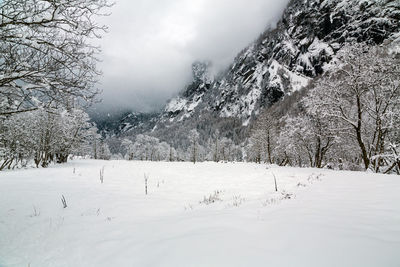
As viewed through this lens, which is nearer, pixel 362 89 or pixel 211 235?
pixel 211 235

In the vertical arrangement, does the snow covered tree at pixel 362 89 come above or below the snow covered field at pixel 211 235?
above

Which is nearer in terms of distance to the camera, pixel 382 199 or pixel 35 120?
pixel 382 199

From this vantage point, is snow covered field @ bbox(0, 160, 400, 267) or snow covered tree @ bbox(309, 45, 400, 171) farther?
snow covered tree @ bbox(309, 45, 400, 171)

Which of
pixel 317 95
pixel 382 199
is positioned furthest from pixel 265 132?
pixel 382 199

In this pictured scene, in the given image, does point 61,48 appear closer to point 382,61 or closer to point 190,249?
point 190,249

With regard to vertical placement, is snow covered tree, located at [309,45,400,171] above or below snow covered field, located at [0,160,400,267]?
above

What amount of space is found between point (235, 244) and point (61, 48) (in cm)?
518

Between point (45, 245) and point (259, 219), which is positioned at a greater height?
point (259, 219)

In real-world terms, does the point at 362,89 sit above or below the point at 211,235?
above

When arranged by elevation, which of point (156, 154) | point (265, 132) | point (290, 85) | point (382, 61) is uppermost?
point (290, 85)

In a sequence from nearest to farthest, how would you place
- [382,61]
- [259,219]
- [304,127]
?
[259,219] < [382,61] < [304,127]

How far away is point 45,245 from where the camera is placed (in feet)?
11.3

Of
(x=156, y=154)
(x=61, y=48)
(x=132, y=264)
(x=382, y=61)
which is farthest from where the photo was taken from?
(x=156, y=154)

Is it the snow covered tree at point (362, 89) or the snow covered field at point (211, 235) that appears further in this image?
the snow covered tree at point (362, 89)
